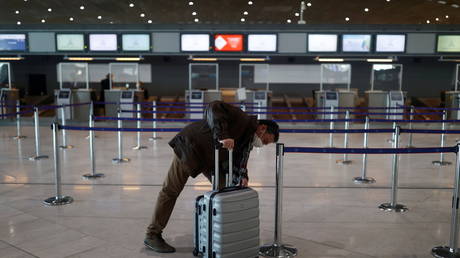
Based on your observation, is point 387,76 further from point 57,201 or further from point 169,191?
point 169,191

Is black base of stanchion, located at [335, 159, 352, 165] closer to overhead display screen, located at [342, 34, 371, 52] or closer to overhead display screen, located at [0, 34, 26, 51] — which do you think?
overhead display screen, located at [342, 34, 371, 52]

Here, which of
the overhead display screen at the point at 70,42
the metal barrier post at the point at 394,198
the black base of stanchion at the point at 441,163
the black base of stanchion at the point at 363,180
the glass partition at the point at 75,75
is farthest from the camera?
the glass partition at the point at 75,75

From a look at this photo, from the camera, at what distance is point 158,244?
430cm

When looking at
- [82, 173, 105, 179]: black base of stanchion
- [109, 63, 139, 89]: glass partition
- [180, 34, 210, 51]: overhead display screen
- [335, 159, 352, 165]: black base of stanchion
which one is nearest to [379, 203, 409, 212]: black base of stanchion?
[335, 159, 352, 165]: black base of stanchion

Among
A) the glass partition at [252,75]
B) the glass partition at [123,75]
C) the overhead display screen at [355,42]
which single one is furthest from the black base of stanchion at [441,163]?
the glass partition at [123,75]

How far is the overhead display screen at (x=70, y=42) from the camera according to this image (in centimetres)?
1820

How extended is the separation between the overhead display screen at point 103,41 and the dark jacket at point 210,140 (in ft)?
49.2

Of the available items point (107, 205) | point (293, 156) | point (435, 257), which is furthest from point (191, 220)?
point (293, 156)

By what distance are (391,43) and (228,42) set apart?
6756mm

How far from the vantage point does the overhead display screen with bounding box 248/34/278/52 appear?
57.8ft

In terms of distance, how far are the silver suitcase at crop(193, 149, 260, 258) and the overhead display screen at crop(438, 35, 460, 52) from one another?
674 inches

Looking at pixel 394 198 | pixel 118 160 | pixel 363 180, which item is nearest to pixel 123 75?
pixel 118 160

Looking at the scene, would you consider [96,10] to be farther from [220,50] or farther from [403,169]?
[403,169]

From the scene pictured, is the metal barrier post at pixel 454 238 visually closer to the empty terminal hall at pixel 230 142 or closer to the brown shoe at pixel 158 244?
the empty terminal hall at pixel 230 142
